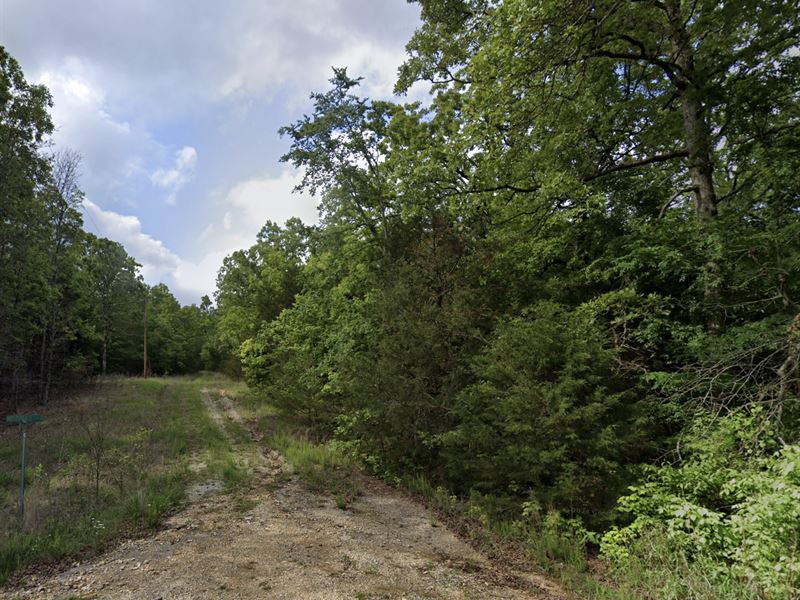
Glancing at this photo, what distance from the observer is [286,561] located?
17.4 ft

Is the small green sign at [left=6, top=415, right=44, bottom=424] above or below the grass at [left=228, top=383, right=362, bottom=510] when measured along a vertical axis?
above

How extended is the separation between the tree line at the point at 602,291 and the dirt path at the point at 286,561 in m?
1.62

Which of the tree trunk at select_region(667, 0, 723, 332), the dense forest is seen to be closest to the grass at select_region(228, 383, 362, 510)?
the dense forest

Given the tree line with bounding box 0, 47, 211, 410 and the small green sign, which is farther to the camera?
the tree line with bounding box 0, 47, 211, 410

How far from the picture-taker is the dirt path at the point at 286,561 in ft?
15.1

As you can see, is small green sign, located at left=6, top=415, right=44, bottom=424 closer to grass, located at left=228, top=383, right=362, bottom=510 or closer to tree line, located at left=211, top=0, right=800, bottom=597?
grass, located at left=228, top=383, right=362, bottom=510

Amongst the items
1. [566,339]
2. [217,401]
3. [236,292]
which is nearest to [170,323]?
[236,292]

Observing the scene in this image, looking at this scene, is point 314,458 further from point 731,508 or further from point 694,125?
point 694,125

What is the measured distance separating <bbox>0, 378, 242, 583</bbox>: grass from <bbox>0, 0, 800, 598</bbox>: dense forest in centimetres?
365

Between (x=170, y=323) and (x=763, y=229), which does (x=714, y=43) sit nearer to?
(x=763, y=229)

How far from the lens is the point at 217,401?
73.0ft

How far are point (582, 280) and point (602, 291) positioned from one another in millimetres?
692

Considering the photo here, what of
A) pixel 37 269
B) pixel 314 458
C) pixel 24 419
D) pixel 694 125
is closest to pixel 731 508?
pixel 694 125

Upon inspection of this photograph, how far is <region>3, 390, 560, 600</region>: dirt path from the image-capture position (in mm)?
4594
